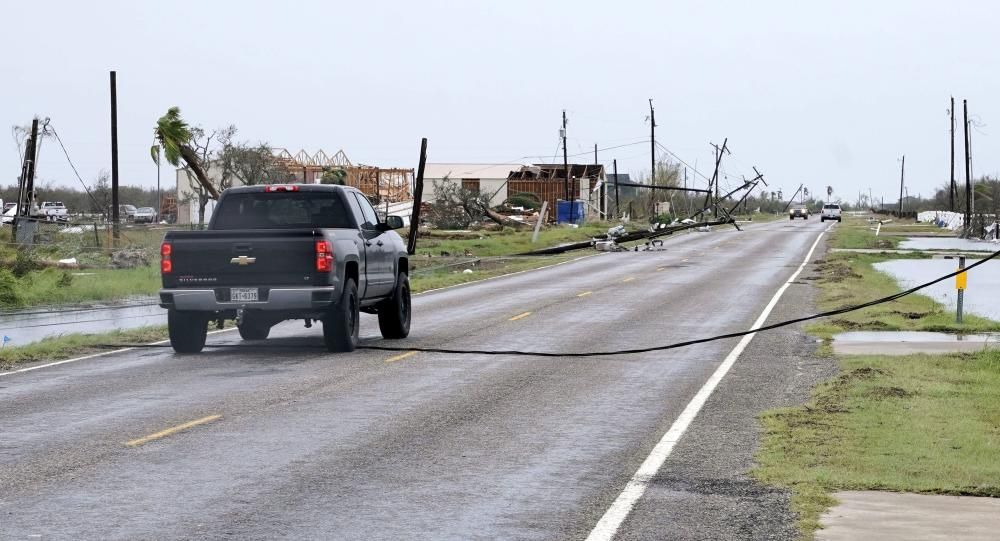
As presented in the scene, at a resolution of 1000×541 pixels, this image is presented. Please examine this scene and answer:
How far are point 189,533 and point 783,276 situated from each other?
3382cm

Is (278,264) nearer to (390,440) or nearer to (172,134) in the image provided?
(390,440)

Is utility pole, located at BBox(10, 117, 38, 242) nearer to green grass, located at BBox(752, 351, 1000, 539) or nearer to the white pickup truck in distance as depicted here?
green grass, located at BBox(752, 351, 1000, 539)

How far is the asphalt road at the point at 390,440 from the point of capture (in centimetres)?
804

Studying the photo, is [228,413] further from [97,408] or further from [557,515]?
[557,515]

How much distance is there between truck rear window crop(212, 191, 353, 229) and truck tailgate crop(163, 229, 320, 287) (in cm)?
166

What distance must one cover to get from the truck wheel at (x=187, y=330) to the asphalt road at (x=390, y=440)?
259 millimetres

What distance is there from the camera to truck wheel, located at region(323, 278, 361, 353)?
1803cm

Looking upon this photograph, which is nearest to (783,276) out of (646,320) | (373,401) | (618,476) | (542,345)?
(646,320)

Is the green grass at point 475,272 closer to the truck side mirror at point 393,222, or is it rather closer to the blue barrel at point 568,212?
the truck side mirror at point 393,222

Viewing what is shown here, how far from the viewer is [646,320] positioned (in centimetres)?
2431

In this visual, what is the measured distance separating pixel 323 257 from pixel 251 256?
94cm

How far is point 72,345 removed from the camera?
19.2 meters

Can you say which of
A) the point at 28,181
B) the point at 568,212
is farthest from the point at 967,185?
the point at 28,181

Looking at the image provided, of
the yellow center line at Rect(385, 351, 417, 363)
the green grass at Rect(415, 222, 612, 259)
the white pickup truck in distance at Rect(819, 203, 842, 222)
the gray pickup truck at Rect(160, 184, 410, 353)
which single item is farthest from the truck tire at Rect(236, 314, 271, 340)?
the white pickup truck in distance at Rect(819, 203, 842, 222)
